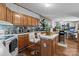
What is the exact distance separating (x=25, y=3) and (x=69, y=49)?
106cm

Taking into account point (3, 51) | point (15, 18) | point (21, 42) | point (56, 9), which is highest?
point (56, 9)

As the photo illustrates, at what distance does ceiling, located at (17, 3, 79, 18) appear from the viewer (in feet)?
5.63

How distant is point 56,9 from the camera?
1750mm

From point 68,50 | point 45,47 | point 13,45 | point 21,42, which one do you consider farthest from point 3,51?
point 68,50

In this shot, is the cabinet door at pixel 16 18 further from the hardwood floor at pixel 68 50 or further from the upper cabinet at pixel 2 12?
the hardwood floor at pixel 68 50

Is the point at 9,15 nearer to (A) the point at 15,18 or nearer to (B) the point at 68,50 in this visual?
(A) the point at 15,18

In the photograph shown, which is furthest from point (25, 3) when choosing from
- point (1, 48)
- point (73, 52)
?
point (73, 52)

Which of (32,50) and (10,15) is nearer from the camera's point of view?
(10,15)

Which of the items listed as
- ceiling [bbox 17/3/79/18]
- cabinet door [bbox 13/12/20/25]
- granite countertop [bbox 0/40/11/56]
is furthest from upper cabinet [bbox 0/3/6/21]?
granite countertop [bbox 0/40/11/56]

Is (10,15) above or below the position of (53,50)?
above

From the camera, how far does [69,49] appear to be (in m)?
1.77

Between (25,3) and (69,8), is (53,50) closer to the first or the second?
(69,8)

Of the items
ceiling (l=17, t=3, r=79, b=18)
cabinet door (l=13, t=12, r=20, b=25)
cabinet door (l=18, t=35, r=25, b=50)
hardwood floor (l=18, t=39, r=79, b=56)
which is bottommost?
hardwood floor (l=18, t=39, r=79, b=56)

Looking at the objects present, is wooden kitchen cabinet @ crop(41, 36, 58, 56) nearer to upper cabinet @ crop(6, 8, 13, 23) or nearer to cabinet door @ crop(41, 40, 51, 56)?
cabinet door @ crop(41, 40, 51, 56)
